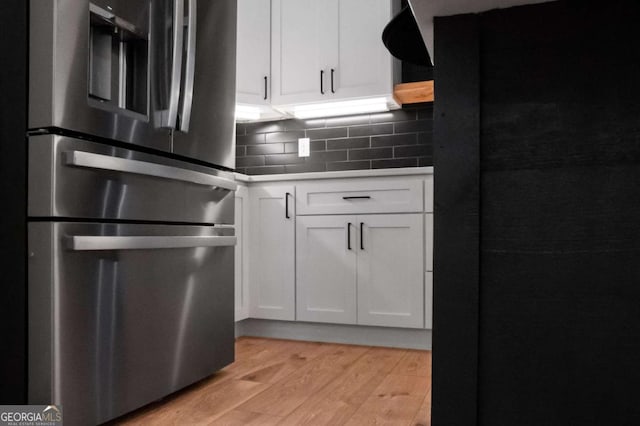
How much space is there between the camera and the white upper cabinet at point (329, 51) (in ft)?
9.44

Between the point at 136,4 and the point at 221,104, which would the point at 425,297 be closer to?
the point at 221,104

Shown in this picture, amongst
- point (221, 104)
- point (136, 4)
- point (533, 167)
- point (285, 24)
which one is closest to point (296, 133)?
point (285, 24)

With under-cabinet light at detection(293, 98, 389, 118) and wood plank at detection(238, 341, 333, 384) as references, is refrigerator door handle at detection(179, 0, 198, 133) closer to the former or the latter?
wood plank at detection(238, 341, 333, 384)

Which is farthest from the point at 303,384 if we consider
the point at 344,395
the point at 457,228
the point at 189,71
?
the point at 457,228

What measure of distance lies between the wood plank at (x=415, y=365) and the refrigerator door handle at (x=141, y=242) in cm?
92

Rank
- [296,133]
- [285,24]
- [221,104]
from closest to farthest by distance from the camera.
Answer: [221,104] → [285,24] → [296,133]

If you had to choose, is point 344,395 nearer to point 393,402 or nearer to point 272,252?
point 393,402

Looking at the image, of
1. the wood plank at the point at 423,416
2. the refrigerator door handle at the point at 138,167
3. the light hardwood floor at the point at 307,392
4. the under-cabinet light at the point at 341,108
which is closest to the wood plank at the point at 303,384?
the light hardwood floor at the point at 307,392

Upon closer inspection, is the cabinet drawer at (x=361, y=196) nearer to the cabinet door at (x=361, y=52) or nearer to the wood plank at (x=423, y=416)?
the cabinet door at (x=361, y=52)

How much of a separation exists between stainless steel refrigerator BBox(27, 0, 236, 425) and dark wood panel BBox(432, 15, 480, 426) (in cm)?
100

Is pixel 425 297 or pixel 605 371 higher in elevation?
pixel 605 371

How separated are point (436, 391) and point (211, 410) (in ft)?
3.57

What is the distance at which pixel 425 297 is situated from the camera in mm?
2512

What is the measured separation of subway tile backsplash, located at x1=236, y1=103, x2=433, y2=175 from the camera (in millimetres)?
3082
